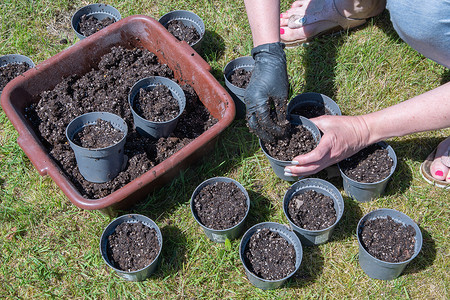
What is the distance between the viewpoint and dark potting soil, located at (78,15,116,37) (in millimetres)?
3330

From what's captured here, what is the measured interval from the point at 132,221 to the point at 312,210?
998mm

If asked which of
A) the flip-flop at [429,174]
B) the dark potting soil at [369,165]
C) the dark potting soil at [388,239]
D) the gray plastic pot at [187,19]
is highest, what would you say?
the gray plastic pot at [187,19]

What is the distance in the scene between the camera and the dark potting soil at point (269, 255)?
2.33 metres

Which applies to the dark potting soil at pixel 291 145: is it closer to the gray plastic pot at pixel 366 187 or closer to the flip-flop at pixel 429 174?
the gray plastic pot at pixel 366 187

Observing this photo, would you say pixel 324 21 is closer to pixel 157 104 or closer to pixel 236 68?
pixel 236 68

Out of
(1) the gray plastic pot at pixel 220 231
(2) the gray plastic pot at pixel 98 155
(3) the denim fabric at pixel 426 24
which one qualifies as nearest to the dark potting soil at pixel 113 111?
(2) the gray plastic pot at pixel 98 155

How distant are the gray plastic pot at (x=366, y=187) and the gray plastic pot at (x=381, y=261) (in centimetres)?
15

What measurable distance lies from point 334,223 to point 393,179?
617 mm

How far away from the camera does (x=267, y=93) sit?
2.41 meters

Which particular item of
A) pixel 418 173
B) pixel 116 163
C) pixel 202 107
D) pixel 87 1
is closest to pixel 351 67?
pixel 418 173

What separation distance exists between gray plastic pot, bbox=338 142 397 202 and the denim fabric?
585 millimetres

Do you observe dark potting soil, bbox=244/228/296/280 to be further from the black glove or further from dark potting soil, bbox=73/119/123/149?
dark potting soil, bbox=73/119/123/149

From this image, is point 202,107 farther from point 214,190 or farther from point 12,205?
point 12,205

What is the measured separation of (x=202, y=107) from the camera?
2.90 metres
